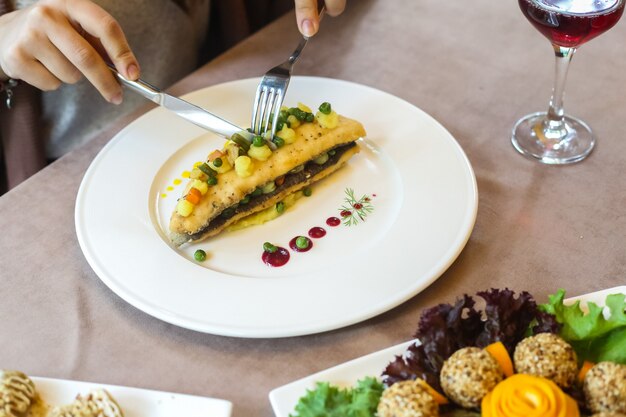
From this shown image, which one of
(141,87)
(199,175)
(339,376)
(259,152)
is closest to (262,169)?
(259,152)

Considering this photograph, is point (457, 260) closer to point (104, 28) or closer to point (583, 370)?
point (583, 370)

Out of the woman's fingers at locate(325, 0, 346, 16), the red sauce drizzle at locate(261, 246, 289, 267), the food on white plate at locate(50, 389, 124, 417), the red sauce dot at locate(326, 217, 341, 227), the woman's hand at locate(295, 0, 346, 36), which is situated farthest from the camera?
the woman's fingers at locate(325, 0, 346, 16)

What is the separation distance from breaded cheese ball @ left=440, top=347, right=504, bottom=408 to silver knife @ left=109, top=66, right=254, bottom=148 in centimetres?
93

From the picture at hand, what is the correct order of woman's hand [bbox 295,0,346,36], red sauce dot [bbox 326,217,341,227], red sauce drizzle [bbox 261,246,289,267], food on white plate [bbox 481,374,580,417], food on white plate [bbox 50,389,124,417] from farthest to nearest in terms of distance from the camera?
woman's hand [bbox 295,0,346,36] → red sauce dot [bbox 326,217,341,227] → red sauce drizzle [bbox 261,246,289,267] → food on white plate [bbox 50,389,124,417] → food on white plate [bbox 481,374,580,417]

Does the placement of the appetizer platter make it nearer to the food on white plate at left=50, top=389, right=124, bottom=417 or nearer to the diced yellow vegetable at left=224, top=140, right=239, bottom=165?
the food on white plate at left=50, top=389, right=124, bottom=417

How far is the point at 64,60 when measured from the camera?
1.80m

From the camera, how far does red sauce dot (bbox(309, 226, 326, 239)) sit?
5.41ft

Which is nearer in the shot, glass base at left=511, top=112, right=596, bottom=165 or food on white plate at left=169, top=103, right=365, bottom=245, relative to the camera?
food on white plate at left=169, top=103, right=365, bottom=245

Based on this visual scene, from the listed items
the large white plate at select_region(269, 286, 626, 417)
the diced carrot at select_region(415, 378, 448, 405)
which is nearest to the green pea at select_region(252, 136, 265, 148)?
the large white plate at select_region(269, 286, 626, 417)

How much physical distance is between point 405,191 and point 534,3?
55 cm

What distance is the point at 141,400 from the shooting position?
1.22m

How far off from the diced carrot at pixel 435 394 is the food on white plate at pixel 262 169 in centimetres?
72

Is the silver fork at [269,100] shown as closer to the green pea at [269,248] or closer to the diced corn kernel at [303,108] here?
the diced corn kernel at [303,108]

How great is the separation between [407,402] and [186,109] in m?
1.12
